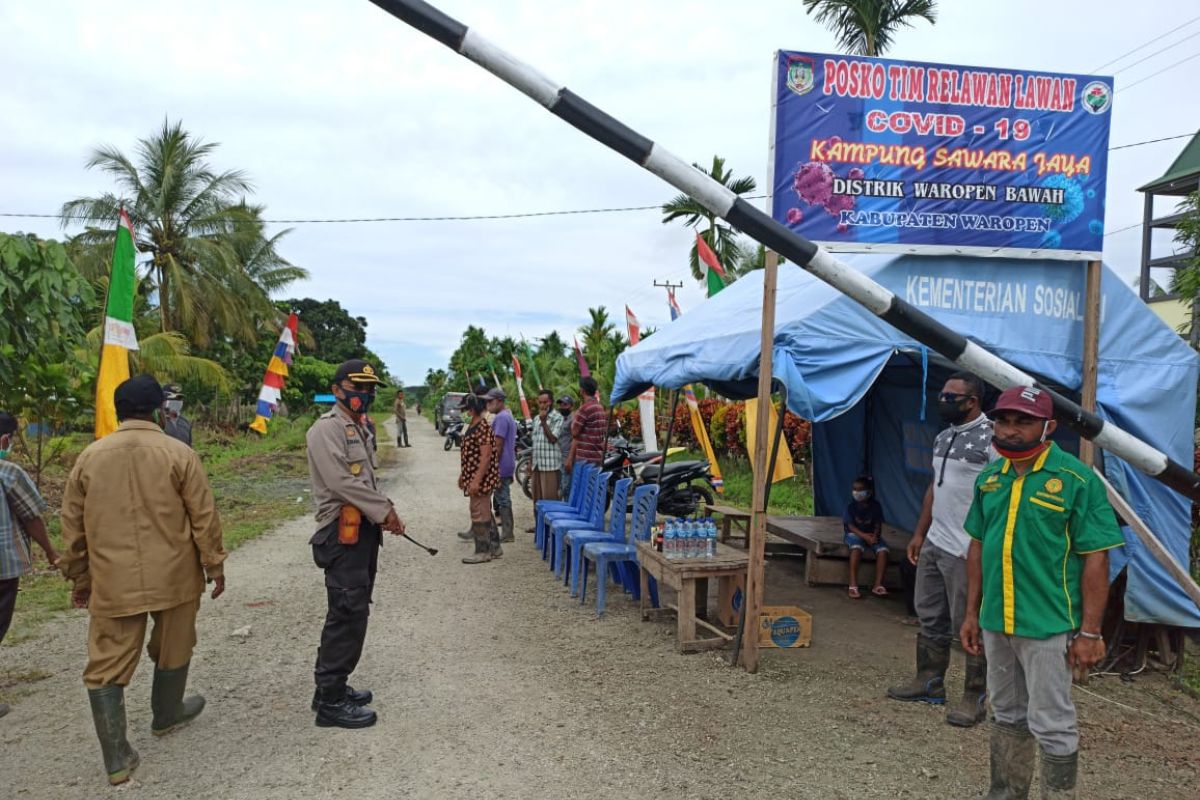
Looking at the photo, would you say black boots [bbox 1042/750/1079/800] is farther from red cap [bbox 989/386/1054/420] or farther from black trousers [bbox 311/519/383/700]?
black trousers [bbox 311/519/383/700]

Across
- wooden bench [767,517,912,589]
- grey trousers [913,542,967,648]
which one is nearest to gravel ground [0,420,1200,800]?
grey trousers [913,542,967,648]

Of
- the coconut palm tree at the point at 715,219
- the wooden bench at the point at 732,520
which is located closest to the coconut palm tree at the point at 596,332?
the coconut palm tree at the point at 715,219

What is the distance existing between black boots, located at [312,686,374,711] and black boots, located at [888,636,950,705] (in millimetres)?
3004

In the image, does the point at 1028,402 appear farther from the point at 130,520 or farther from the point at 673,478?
the point at 673,478

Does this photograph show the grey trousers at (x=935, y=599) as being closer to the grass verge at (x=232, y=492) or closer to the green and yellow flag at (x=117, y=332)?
the green and yellow flag at (x=117, y=332)

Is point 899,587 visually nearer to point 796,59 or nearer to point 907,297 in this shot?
point 907,297

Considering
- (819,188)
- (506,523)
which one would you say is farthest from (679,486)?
(819,188)

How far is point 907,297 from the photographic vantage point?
543 centimetres

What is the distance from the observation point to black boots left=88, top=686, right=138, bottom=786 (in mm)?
3840

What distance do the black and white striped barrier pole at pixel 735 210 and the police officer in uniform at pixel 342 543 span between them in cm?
225

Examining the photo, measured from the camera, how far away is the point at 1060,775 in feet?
10.6

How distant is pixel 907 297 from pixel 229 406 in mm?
29095

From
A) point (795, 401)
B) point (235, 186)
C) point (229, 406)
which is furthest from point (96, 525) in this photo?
point (229, 406)

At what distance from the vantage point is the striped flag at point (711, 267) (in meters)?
8.79
